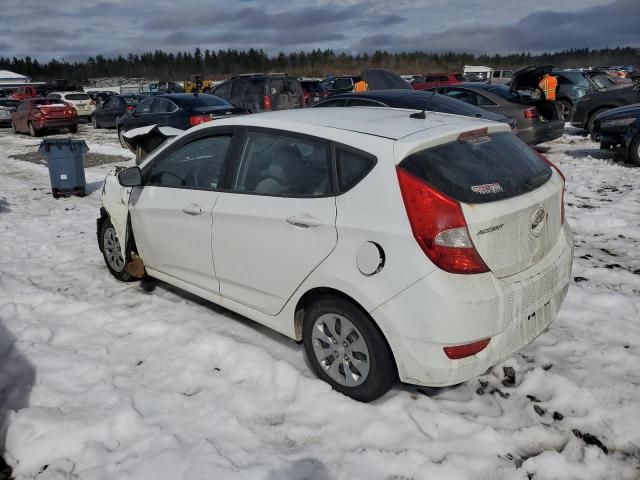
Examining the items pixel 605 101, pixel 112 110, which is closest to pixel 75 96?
pixel 112 110

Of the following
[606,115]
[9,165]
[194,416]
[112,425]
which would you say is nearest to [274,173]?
[194,416]

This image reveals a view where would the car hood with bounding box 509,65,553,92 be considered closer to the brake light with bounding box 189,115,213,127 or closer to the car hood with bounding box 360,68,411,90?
the car hood with bounding box 360,68,411,90

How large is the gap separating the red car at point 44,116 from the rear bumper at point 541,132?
17.0 m

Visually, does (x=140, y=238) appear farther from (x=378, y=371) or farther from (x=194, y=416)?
(x=378, y=371)

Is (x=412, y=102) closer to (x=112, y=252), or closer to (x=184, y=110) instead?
(x=112, y=252)

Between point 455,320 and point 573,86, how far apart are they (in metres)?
16.3

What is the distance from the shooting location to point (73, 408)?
10.2ft

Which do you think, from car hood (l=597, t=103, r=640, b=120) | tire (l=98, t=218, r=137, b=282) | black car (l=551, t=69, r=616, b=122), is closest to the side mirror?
tire (l=98, t=218, r=137, b=282)

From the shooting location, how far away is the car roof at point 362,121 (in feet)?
10.0

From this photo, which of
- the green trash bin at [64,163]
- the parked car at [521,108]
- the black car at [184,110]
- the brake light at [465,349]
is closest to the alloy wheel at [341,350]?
the brake light at [465,349]

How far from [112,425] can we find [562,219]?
3.02 m

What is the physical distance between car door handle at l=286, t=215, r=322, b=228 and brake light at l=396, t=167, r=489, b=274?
0.57 metres

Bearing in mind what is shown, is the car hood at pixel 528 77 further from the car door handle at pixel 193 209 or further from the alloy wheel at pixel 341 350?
the alloy wheel at pixel 341 350

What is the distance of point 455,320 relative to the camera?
258 centimetres
